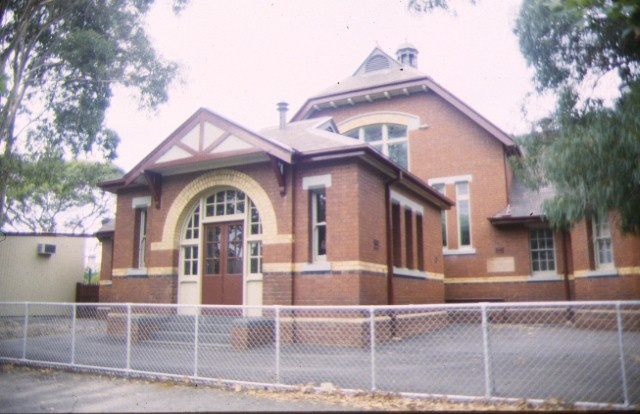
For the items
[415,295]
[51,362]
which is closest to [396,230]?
[415,295]

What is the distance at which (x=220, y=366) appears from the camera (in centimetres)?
915

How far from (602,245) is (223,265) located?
11237mm

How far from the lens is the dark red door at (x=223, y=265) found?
13516 mm

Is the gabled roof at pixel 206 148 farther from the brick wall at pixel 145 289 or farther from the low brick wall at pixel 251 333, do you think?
the low brick wall at pixel 251 333

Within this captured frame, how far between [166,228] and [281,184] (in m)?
3.65

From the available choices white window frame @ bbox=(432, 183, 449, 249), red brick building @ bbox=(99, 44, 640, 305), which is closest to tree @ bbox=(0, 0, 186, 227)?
red brick building @ bbox=(99, 44, 640, 305)

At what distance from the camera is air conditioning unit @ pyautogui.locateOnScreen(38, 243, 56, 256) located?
24969mm

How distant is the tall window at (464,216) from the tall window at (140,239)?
Result: 37.1 ft

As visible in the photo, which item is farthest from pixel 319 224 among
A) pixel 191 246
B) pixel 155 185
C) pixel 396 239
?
pixel 155 185

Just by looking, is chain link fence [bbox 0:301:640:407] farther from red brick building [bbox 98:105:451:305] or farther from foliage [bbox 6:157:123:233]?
foliage [bbox 6:157:123:233]

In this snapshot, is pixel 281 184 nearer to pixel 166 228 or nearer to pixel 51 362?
pixel 166 228

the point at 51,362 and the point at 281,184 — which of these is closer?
the point at 51,362

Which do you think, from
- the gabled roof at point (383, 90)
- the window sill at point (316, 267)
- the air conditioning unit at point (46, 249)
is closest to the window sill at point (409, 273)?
the window sill at point (316, 267)

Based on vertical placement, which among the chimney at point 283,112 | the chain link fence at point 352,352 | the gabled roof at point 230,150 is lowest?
the chain link fence at point 352,352
